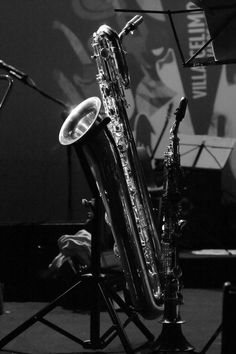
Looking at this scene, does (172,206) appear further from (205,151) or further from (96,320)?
(205,151)

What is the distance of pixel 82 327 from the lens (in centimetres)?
535

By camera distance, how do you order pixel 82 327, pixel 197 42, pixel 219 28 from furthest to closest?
pixel 197 42 → pixel 82 327 → pixel 219 28

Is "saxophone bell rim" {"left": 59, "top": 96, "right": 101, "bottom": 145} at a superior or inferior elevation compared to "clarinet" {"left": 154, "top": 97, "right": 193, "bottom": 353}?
superior

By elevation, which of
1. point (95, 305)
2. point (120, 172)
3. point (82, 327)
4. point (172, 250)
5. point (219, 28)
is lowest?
point (82, 327)

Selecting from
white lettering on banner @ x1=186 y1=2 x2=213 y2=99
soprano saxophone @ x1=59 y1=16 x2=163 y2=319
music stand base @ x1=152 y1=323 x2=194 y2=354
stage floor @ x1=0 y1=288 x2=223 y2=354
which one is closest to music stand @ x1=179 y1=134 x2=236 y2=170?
white lettering on banner @ x1=186 y1=2 x2=213 y2=99

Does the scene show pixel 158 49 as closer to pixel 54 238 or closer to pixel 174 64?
pixel 174 64

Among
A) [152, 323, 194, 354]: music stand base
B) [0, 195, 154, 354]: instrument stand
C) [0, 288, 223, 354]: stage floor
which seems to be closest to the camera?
[152, 323, 194, 354]: music stand base

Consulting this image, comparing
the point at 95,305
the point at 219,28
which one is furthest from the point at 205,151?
the point at 219,28

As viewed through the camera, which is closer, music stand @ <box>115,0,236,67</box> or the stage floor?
music stand @ <box>115,0,236,67</box>

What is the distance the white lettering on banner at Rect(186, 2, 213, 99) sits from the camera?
787cm

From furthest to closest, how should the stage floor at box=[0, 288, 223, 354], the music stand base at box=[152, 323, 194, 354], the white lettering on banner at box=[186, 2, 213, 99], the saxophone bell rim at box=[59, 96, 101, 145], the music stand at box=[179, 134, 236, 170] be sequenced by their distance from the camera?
the white lettering on banner at box=[186, 2, 213, 99] → the music stand at box=[179, 134, 236, 170] → the stage floor at box=[0, 288, 223, 354] → the saxophone bell rim at box=[59, 96, 101, 145] → the music stand base at box=[152, 323, 194, 354]

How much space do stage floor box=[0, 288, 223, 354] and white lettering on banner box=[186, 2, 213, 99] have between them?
2.28 meters

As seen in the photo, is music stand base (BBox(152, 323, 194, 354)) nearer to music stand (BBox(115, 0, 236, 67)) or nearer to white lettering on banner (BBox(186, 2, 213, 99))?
music stand (BBox(115, 0, 236, 67))

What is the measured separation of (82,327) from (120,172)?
1396mm
